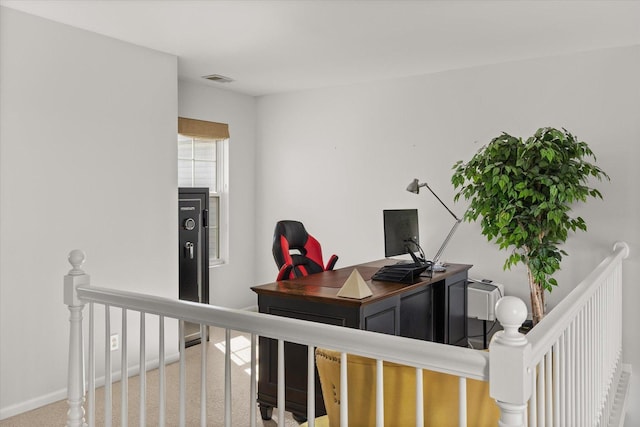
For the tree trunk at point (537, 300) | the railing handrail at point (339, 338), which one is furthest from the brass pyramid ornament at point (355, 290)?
the tree trunk at point (537, 300)

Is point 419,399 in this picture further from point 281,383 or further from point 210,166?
point 210,166

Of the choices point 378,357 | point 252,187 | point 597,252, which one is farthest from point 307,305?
point 252,187

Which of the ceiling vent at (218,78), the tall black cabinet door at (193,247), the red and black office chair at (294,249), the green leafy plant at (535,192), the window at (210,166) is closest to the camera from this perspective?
the green leafy plant at (535,192)

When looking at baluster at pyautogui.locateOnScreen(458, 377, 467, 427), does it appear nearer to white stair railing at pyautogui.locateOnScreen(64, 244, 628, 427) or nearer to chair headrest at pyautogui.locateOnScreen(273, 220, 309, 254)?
white stair railing at pyautogui.locateOnScreen(64, 244, 628, 427)

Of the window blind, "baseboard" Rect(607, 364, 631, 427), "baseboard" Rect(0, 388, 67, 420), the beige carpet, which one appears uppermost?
the window blind

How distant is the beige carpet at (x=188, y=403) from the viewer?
323cm

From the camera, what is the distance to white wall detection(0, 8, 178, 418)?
129 inches

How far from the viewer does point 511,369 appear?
1.13m

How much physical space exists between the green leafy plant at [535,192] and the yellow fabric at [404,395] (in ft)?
8.22

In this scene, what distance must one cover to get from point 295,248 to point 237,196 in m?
1.87

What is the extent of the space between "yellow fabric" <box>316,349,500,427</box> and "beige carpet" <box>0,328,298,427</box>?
1471mm

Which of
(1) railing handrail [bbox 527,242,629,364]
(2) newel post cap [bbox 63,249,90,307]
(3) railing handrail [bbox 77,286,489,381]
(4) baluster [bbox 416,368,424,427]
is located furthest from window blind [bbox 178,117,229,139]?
(4) baluster [bbox 416,368,424,427]

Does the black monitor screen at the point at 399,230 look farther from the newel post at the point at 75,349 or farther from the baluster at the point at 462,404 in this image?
the baluster at the point at 462,404

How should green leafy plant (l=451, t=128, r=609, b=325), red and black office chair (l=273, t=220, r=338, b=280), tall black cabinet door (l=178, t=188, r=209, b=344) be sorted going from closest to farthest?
green leafy plant (l=451, t=128, r=609, b=325), red and black office chair (l=273, t=220, r=338, b=280), tall black cabinet door (l=178, t=188, r=209, b=344)
